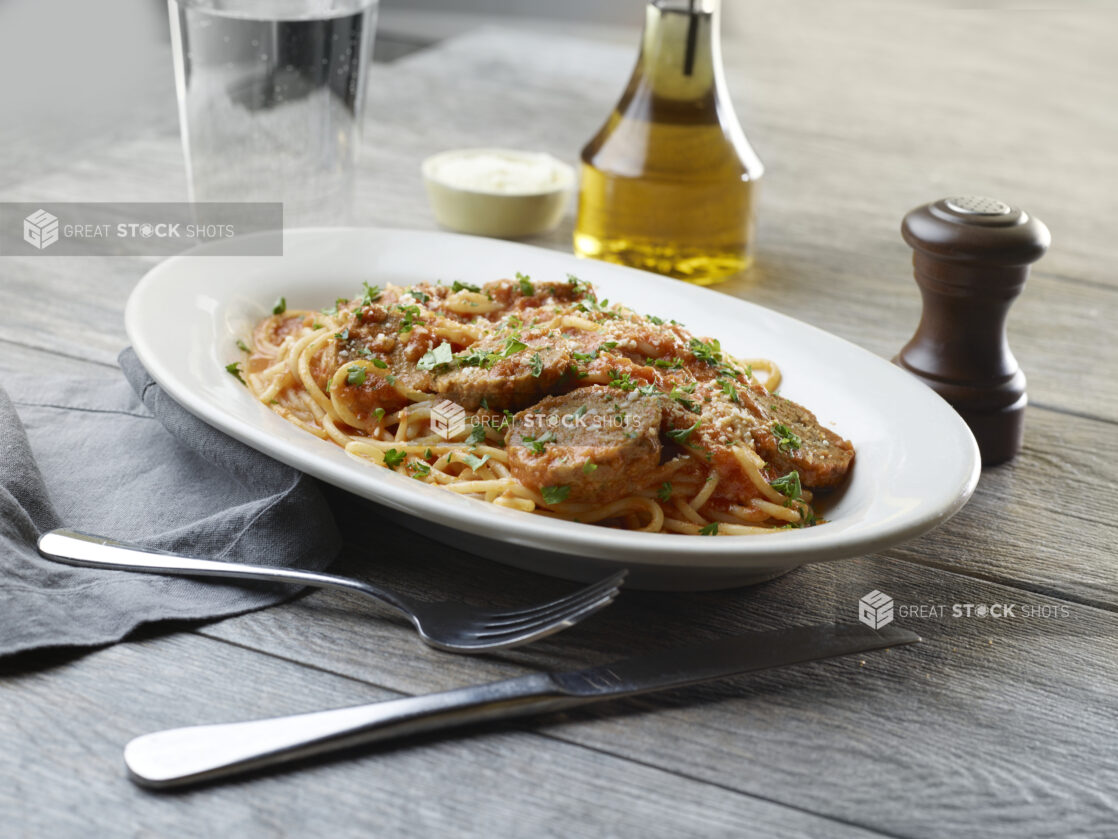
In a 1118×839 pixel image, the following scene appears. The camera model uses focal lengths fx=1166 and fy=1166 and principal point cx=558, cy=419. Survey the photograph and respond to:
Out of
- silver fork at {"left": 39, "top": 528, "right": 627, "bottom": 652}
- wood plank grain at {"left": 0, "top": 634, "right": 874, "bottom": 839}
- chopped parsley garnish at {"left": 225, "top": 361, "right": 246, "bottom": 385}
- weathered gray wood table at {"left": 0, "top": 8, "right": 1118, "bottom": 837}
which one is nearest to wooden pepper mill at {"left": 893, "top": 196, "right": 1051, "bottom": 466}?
weathered gray wood table at {"left": 0, "top": 8, "right": 1118, "bottom": 837}

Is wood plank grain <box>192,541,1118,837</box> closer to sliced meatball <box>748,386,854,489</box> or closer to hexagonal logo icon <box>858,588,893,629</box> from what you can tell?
hexagonal logo icon <box>858,588,893,629</box>

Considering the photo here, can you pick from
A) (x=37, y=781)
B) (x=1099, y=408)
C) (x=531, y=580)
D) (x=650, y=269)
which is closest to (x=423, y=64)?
(x=650, y=269)

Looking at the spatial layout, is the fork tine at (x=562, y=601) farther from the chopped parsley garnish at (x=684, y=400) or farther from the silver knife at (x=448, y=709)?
the chopped parsley garnish at (x=684, y=400)

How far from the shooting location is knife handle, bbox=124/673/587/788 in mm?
1433

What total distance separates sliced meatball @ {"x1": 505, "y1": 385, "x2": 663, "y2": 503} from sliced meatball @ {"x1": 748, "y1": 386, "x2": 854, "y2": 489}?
21cm

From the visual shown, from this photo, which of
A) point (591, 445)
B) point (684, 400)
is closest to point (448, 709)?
point (591, 445)

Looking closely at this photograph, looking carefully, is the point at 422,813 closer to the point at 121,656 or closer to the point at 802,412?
the point at 121,656

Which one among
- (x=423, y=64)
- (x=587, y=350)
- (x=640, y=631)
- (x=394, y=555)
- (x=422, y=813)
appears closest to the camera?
(x=422, y=813)

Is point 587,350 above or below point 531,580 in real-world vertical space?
above

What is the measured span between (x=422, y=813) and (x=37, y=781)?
47 centimetres

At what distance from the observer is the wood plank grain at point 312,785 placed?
1392mm

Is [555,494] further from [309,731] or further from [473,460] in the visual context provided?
[309,731]

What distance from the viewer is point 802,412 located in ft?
7.01

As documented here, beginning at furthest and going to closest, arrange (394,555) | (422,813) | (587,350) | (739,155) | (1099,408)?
(739,155) → (1099,408) → (587,350) → (394,555) → (422,813)
